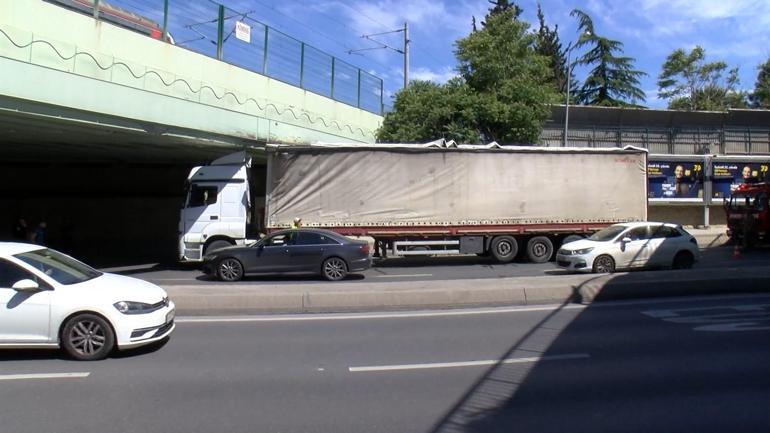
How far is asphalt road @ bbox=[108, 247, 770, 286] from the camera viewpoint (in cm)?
1570

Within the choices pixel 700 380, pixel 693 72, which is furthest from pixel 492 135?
pixel 693 72

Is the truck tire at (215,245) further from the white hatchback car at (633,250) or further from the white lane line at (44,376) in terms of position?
the white lane line at (44,376)

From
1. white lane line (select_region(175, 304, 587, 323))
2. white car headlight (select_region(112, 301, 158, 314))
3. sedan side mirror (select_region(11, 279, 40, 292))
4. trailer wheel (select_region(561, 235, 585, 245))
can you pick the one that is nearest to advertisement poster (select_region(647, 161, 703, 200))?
trailer wheel (select_region(561, 235, 585, 245))

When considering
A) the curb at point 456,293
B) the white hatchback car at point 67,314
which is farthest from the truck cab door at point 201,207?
the white hatchback car at point 67,314

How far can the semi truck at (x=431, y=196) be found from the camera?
703 inches

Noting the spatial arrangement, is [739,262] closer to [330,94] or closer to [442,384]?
[442,384]

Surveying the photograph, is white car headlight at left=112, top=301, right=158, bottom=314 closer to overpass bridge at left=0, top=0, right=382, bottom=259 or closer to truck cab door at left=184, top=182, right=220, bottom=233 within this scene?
overpass bridge at left=0, top=0, right=382, bottom=259

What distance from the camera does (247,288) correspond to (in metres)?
11.8

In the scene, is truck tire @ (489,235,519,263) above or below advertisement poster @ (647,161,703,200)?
below

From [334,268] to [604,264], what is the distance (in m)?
6.96

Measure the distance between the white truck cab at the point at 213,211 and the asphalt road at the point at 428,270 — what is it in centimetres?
94

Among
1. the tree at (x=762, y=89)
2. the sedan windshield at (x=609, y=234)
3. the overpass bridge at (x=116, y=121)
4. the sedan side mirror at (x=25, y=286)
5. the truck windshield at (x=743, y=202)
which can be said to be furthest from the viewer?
the tree at (x=762, y=89)

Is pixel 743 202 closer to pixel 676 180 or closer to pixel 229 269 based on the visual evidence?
pixel 676 180

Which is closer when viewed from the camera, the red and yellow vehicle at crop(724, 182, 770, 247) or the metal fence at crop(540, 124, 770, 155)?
the red and yellow vehicle at crop(724, 182, 770, 247)
